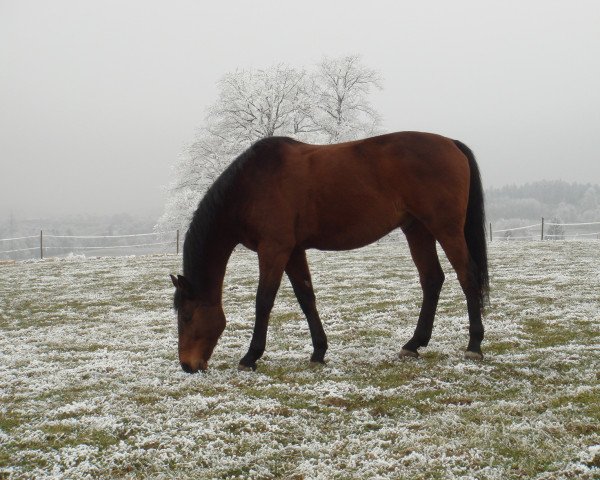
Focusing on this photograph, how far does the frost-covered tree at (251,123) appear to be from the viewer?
3269 cm

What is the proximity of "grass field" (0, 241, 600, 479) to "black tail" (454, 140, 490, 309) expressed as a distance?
3.51 feet

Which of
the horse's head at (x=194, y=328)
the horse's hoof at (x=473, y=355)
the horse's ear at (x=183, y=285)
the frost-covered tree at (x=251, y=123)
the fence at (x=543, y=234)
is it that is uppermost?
the frost-covered tree at (x=251, y=123)

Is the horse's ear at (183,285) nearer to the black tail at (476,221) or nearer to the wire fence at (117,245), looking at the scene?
the black tail at (476,221)

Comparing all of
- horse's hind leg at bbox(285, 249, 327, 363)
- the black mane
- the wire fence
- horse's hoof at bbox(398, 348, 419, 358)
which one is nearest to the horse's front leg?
horse's hind leg at bbox(285, 249, 327, 363)

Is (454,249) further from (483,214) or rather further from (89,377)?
(89,377)

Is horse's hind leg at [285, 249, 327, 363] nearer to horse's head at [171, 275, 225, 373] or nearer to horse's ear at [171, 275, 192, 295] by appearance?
horse's head at [171, 275, 225, 373]

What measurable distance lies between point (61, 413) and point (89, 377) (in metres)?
1.27

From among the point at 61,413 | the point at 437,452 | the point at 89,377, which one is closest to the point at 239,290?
the point at 89,377

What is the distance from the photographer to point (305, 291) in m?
5.79

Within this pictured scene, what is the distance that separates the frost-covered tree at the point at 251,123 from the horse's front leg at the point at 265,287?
26463mm

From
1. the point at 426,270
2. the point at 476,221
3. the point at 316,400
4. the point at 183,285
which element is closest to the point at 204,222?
the point at 183,285

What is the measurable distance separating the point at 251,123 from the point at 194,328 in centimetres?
2895

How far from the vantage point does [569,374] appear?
4.76 m

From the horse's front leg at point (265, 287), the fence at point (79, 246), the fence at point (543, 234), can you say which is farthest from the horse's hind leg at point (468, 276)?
the fence at point (543, 234)
